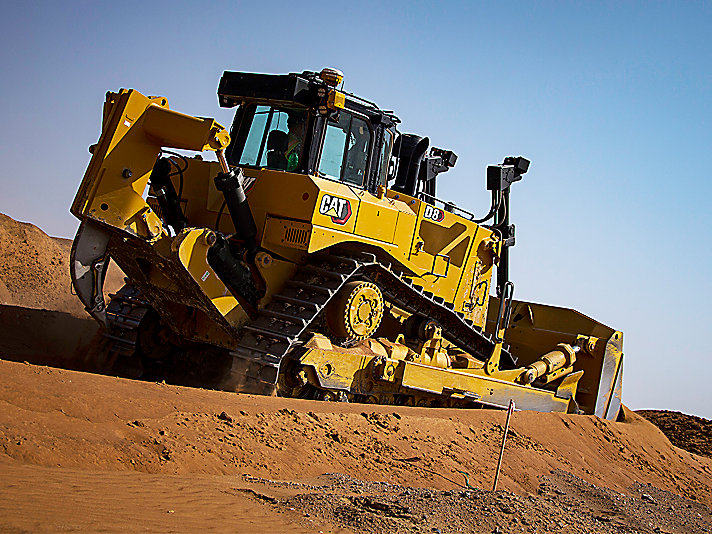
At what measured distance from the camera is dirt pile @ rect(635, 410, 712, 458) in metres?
16.8

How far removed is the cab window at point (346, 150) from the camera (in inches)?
409

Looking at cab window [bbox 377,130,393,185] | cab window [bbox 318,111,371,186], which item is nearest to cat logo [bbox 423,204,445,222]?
cab window [bbox 377,130,393,185]

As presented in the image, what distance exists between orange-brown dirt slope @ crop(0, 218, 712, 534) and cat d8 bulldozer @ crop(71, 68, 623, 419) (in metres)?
0.73

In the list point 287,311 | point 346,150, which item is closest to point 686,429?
point 346,150

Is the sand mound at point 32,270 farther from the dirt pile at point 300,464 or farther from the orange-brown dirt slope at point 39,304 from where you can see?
the dirt pile at point 300,464

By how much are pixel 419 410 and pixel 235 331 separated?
9.07 ft

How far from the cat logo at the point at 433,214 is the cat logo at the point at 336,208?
77.4 inches

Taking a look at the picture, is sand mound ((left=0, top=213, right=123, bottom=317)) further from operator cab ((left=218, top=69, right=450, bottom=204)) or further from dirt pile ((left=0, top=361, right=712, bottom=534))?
dirt pile ((left=0, top=361, right=712, bottom=534))

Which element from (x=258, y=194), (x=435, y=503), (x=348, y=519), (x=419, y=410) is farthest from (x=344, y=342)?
(x=348, y=519)

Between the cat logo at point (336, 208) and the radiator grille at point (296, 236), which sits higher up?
the cat logo at point (336, 208)

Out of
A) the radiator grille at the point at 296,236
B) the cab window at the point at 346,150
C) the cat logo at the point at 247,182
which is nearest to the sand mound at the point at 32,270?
the cat logo at the point at 247,182

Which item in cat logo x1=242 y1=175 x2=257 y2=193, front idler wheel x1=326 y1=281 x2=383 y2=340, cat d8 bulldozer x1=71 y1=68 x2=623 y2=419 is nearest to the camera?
cat d8 bulldozer x1=71 y1=68 x2=623 y2=419

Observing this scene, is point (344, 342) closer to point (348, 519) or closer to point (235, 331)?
point (235, 331)

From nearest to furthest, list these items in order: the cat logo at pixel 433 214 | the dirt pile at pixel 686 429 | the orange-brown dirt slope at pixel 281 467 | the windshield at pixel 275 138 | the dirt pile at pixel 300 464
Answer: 1. the orange-brown dirt slope at pixel 281 467
2. the dirt pile at pixel 300 464
3. the windshield at pixel 275 138
4. the cat logo at pixel 433 214
5. the dirt pile at pixel 686 429
